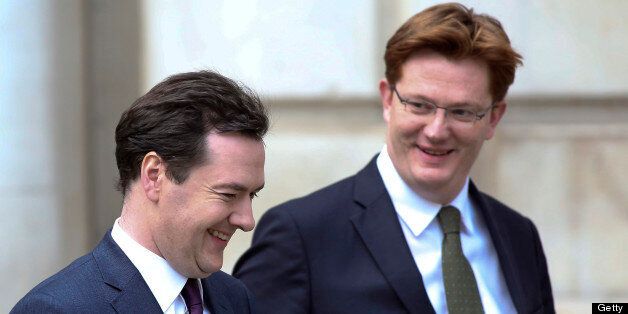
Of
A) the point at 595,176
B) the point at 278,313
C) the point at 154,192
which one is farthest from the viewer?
the point at 595,176

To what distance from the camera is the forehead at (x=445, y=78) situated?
10.9 ft

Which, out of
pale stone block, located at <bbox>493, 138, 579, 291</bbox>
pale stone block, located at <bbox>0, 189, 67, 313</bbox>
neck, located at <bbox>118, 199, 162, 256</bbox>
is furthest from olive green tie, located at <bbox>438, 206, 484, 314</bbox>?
pale stone block, located at <bbox>0, 189, 67, 313</bbox>

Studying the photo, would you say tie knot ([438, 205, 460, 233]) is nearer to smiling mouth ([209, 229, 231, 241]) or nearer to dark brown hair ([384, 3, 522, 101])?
dark brown hair ([384, 3, 522, 101])

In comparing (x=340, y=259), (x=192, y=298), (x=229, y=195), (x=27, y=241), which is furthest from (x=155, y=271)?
(x=27, y=241)

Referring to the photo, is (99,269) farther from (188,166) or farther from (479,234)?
(479,234)

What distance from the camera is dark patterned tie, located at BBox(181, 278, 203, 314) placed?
263 centimetres

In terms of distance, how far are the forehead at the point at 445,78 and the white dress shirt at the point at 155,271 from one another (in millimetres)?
1030

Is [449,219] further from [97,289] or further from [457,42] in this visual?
[97,289]

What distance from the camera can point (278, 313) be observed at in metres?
3.23

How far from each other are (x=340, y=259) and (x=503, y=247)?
500 millimetres

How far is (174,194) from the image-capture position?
2521mm

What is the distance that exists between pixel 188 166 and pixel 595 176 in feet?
8.22

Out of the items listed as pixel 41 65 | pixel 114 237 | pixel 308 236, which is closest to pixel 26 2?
pixel 41 65

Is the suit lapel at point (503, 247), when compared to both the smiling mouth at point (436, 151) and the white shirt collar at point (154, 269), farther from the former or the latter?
the white shirt collar at point (154, 269)
